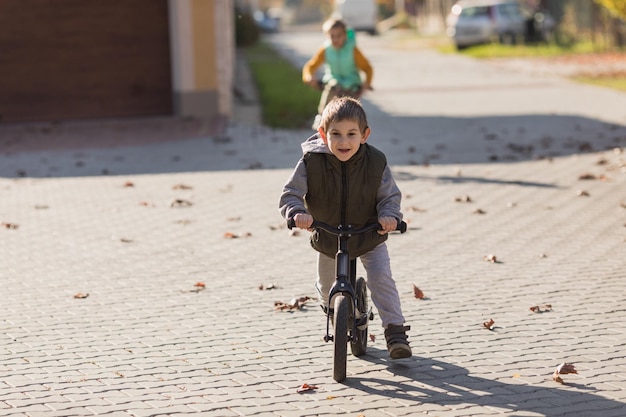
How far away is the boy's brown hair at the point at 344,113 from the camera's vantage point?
224 inches

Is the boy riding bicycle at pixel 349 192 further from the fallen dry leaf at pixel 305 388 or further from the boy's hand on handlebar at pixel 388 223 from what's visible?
the fallen dry leaf at pixel 305 388

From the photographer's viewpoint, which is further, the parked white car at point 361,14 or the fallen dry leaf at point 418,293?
the parked white car at point 361,14

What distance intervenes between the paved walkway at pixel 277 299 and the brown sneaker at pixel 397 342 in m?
0.10

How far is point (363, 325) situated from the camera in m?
6.17

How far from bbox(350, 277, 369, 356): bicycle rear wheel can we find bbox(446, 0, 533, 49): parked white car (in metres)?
35.8

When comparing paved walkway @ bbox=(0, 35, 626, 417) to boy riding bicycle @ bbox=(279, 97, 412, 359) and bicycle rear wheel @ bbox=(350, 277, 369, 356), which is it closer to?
bicycle rear wheel @ bbox=(350, 277, 369, 356)

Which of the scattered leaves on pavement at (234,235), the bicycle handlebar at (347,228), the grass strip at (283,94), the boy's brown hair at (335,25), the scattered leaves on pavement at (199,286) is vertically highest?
the boy's brown hair at (335,25)

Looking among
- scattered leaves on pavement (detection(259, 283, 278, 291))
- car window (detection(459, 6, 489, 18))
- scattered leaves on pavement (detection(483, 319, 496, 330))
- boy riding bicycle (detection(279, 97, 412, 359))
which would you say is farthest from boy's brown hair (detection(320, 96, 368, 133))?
car window (detection(459, 6, 489, 18))

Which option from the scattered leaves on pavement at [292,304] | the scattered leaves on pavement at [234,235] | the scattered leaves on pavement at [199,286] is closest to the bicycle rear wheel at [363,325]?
the scattered leaves on pavement at [292,304]

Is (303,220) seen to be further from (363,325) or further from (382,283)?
(363,325)

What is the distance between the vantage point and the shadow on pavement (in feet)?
17.8

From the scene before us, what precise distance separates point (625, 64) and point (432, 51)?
11.7m

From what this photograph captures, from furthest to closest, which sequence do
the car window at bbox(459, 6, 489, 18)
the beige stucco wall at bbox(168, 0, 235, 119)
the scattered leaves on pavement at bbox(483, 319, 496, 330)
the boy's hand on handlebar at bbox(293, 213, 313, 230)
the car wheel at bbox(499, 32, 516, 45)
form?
the car wheel at bbox(499, 32, 516, 45)
the car window at bbox(459, 6, 489, 18)
the beige stucco wall at bbox(168, 0, 235, 119)
the scattered leaves on pavement at bbox(483, 319, 496, 330)
the boy's hand on handlebar at bbox(293, 213, 313, 230)

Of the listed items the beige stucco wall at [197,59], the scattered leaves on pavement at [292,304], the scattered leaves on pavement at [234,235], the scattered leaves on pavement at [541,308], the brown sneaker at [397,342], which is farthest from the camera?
the beige stucco wall at [197,59]
